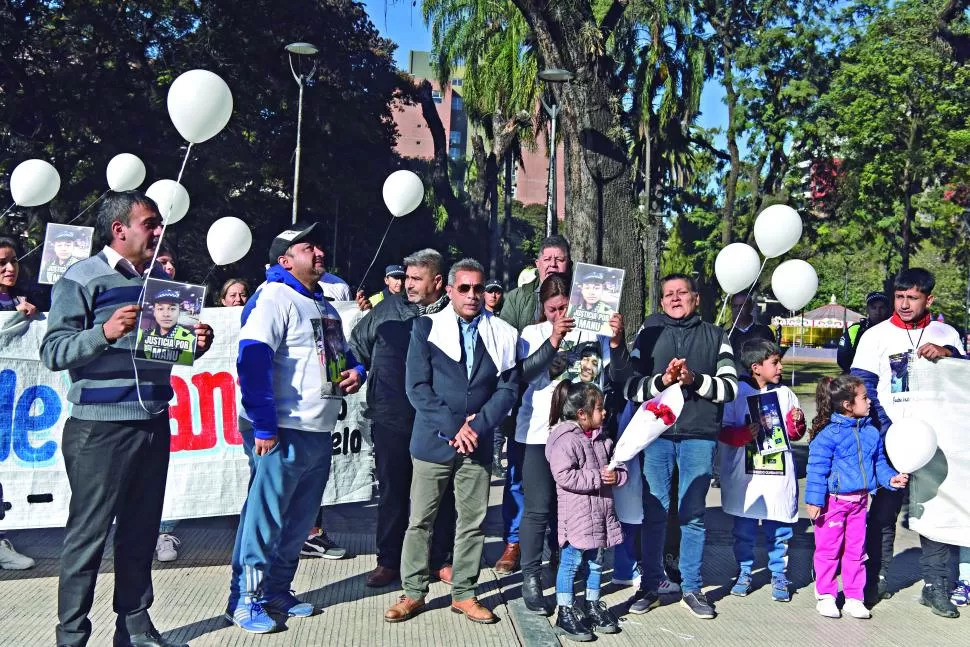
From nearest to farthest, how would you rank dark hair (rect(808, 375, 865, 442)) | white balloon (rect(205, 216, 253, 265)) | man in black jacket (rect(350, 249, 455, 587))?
dark hair (rect(808, 375, 865, 442))
man in black jacket (rect(350, 249, 455, 587))
white balloon (rect(205, 216, 253, 265))

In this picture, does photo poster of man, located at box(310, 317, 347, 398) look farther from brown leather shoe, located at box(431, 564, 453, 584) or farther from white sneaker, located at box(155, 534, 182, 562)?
white sneaker, located at box(155, 534, 182, 562)

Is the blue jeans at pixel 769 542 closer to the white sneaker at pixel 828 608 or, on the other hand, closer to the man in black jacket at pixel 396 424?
the white sneaker at pixel 828 608

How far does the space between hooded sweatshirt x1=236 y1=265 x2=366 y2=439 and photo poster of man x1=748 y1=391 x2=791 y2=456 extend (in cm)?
250

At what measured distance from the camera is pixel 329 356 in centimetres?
502

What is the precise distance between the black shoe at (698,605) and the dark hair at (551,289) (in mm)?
1833

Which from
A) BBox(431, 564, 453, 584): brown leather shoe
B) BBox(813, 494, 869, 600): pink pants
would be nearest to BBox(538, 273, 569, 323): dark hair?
BBox(431, 564, 453, 584): brown leather shoe

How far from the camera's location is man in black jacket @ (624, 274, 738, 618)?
548 cm

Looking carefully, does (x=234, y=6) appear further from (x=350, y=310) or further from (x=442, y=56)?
(x=350, y=310)

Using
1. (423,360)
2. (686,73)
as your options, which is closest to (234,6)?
(686,73)

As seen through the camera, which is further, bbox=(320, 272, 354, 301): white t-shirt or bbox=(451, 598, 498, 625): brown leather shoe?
bbox=(320, 272, 354, 301): white t-shirt

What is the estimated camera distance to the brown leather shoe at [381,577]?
5.66m

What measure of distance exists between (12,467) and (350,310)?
8.08ft

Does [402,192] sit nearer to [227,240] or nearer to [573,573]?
[227,240]

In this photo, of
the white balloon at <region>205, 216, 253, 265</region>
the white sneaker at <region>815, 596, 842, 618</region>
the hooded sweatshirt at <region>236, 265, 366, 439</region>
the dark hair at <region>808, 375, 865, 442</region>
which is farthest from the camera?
the white balloon at <region>205, 216, 253, 265</region>
